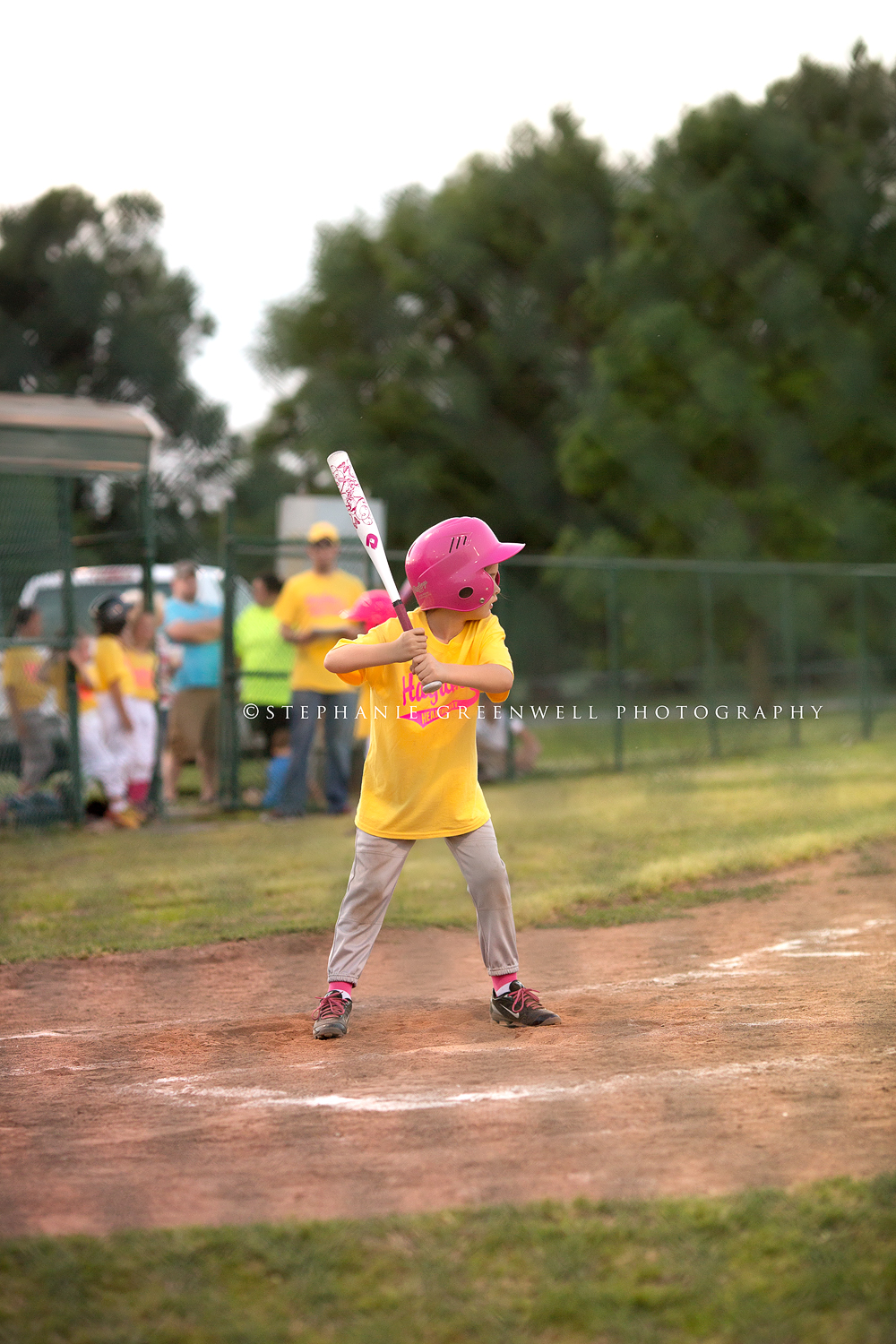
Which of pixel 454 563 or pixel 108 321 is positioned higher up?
pixel 108 321

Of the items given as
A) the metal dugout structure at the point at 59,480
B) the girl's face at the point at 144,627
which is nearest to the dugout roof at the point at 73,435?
the metal dugout structure at the point at 59,480

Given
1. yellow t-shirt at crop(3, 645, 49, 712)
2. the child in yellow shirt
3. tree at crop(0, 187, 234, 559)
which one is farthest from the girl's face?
tree at crop(0, 187, 234, 559)

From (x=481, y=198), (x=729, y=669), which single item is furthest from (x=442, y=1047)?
(x=481, y=198)

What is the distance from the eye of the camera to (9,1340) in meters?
1.99

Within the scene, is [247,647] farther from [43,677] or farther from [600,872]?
[600,872]

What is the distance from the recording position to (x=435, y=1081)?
3.18m

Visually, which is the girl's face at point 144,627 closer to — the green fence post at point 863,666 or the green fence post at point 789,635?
the green fence post at point 789,635

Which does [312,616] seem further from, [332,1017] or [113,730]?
[332,1017]

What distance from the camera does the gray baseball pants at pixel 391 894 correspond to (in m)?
3.80

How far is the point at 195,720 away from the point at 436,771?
6.26 metres

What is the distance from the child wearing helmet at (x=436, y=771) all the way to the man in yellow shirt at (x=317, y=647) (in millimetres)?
4341

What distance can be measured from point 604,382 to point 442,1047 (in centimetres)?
1790

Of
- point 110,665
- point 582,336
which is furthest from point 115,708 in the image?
point 582,336

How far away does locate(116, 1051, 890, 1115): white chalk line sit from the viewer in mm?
2996
